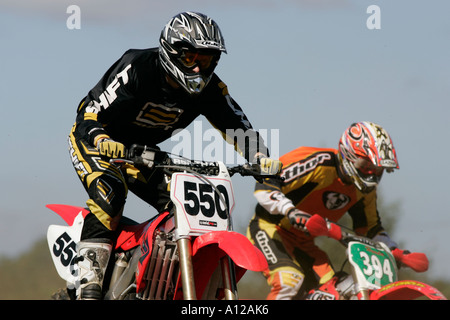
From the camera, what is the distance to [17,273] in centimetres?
1514

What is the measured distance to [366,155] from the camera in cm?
1027

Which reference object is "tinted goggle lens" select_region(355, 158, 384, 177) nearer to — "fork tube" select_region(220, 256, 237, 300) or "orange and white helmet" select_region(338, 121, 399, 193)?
"orange and white helmet" select_region(338, 121, 399, 193)

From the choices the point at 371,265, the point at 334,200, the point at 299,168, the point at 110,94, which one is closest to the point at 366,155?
the point at 334,200

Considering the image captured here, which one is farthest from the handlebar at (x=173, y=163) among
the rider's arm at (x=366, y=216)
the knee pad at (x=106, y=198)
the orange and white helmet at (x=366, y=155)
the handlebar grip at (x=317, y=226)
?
the rider's arm at (x=366, y=216)

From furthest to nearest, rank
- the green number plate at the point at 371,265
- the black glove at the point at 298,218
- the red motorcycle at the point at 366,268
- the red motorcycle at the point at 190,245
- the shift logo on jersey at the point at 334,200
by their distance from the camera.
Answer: the shift logo on jersey at the point at 334,200 → the black glove at the point at 298,218 → the green number plate at the point at 371,265 → the red motorcycle at the point at 366,268 → the red motorcycle at the point at 190,245

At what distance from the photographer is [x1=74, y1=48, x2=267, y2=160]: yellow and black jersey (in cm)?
669

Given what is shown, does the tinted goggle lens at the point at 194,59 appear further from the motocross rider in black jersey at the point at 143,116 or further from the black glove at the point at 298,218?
the black glove at the point at 298,218

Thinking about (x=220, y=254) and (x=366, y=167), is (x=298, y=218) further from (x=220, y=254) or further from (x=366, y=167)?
(x=220, y=254)

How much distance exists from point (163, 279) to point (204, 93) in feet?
5.77

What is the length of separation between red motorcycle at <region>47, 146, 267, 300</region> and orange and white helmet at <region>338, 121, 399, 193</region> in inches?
165

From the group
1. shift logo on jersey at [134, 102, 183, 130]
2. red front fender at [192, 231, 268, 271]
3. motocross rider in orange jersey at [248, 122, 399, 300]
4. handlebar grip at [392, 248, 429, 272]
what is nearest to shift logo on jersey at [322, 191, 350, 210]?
motocross rider in orange jersey at [248, 122, 399, 300]

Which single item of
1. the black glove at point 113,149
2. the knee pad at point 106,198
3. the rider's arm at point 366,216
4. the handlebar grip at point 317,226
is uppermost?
the black glove at point 113,149

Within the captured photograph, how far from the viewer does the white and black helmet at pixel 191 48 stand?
633 cm
